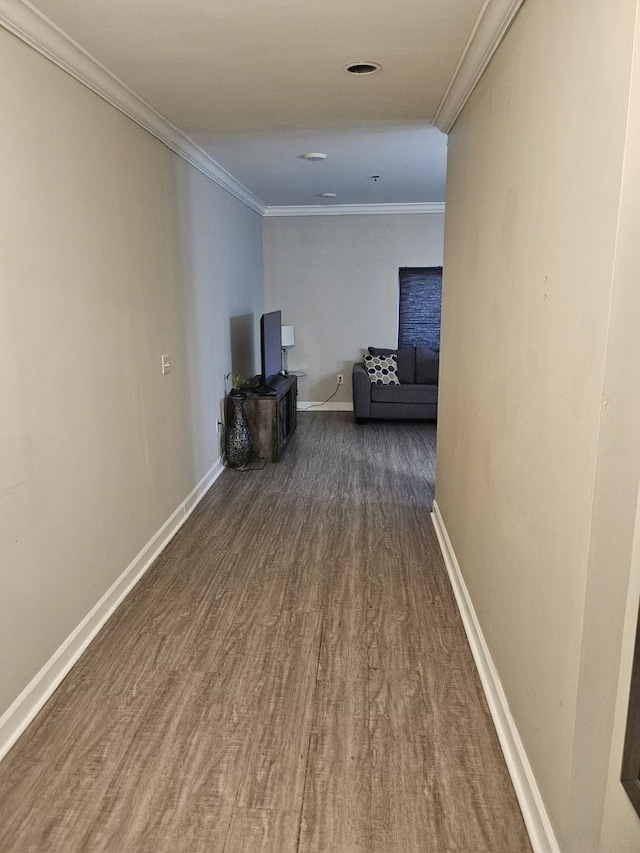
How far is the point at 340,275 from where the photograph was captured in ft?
23.7

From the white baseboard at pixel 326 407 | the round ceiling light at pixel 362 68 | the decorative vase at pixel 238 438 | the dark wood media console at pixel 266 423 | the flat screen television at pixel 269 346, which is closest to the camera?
the round ceiling light at pixel 362 68

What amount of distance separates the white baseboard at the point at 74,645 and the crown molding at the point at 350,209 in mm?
4266

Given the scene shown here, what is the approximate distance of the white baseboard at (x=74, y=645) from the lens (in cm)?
205

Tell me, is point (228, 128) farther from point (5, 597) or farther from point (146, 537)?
point (5, 597)

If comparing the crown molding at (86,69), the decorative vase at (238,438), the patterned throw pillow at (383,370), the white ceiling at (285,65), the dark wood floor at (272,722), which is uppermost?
the white ceiling at (285,65)

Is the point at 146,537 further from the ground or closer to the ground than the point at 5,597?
closer to the ground

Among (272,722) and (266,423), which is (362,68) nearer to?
(272,722)

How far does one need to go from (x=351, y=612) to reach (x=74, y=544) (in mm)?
1212

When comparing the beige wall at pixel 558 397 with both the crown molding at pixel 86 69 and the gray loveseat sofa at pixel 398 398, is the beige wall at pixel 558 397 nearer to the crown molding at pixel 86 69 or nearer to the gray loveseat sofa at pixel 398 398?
the crown molding at pixel 86 69

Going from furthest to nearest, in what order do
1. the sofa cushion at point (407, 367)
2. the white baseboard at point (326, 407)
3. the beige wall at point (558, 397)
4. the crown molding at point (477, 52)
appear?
the white baseboard at point (326, 407)
the sofa cushion at point (407, 367)
the crown molding at point (477, 52)
the beige wall at point (558, 397)

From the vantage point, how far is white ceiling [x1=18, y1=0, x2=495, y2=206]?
2.12m

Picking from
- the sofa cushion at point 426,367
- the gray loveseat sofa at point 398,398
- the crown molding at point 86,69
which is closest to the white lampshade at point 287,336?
the gray loveseat sofa at point 398,398

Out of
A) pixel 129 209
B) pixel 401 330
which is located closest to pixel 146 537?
pixel 129 209

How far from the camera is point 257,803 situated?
1.81 meters
